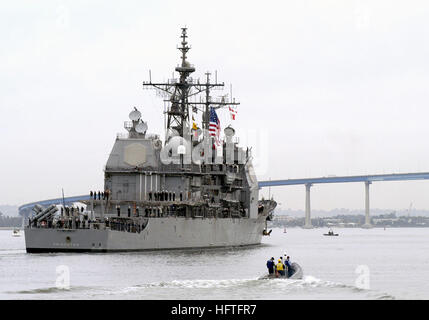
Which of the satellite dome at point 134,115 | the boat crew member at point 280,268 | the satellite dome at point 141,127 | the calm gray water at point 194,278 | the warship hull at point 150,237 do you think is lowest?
the calm gray water at point 194,278

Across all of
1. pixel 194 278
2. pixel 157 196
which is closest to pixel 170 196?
pixel 157 196

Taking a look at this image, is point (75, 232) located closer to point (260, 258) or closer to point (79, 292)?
point (260, 258)

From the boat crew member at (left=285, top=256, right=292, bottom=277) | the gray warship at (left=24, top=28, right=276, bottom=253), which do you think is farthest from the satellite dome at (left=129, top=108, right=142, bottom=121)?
the boat crew member at (left=285, top=256, right=292, bottom=277)

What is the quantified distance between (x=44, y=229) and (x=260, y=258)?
14656 millimetres

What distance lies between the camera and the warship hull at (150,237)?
52.8 meters

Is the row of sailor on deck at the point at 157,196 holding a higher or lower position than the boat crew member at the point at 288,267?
higher

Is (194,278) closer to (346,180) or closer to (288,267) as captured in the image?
(288,267)

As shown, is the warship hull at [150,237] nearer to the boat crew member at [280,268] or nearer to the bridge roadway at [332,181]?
the boat crew member at [280,268]

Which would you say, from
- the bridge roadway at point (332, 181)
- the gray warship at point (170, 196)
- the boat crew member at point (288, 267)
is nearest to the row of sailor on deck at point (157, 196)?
the gray warship at point (170, 196)

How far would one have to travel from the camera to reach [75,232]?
52750 mm

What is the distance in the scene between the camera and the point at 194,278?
3934cm

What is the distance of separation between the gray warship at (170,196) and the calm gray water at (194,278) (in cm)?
155

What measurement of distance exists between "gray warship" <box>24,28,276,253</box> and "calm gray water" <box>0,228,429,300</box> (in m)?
1.55

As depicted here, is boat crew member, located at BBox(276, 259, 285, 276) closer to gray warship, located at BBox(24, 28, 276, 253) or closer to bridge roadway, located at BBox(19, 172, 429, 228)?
gray warship, located at BBox(24, 28, 276, 253)
